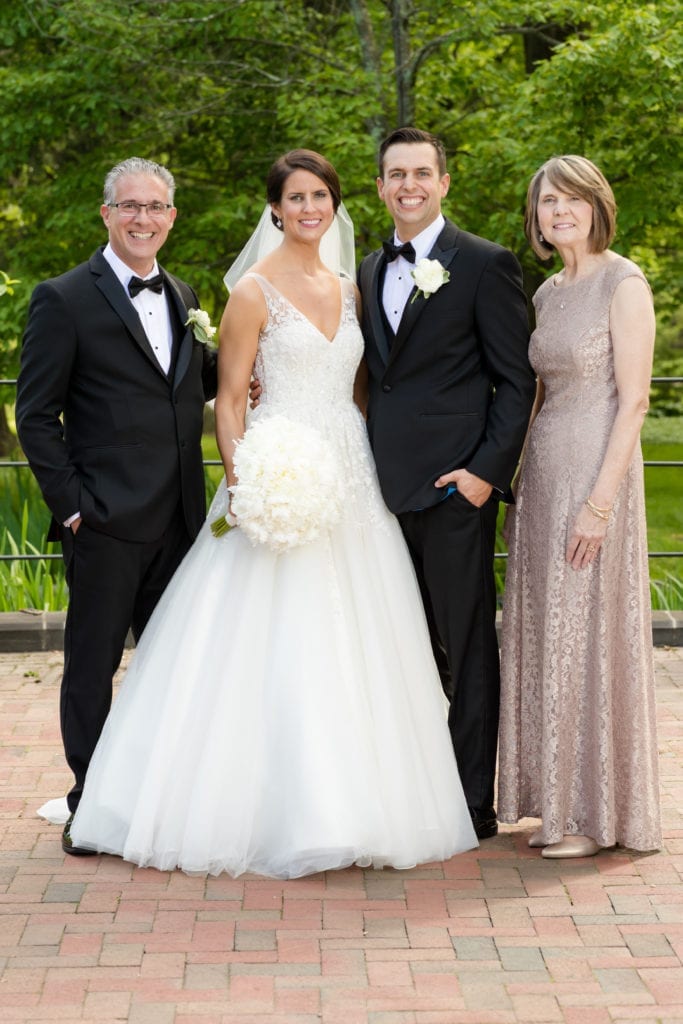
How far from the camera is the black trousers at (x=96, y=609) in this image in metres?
4.64

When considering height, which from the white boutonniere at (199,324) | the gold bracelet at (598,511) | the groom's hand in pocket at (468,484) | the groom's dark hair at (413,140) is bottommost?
the gold bracelet at (598,511)

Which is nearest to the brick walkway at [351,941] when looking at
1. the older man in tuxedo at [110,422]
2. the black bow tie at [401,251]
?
the older man in tuxedo at [110,422]

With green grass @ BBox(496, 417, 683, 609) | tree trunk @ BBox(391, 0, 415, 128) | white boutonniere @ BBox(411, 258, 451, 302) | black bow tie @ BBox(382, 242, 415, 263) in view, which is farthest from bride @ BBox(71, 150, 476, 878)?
tree trunk @ BBox(391, 0, 415, 128)

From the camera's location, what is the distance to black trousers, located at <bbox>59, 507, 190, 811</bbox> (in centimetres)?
464

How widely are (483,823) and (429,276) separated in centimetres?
195

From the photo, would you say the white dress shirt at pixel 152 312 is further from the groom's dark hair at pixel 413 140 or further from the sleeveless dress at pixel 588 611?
the sleeveless dress at pixel 588 611

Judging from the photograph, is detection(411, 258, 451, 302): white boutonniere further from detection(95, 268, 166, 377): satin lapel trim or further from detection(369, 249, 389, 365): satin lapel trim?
detection(95, 268, 166, 377): satin lapel trim

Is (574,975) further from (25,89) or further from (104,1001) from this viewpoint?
(25,89)

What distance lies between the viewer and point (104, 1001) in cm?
352

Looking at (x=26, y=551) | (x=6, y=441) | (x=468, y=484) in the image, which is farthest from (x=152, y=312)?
(x=6, y=441)

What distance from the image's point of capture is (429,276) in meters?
4.53

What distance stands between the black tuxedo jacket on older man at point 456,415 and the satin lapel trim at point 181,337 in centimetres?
64

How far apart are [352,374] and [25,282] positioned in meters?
6.84

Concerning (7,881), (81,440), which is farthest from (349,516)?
(7,881)
